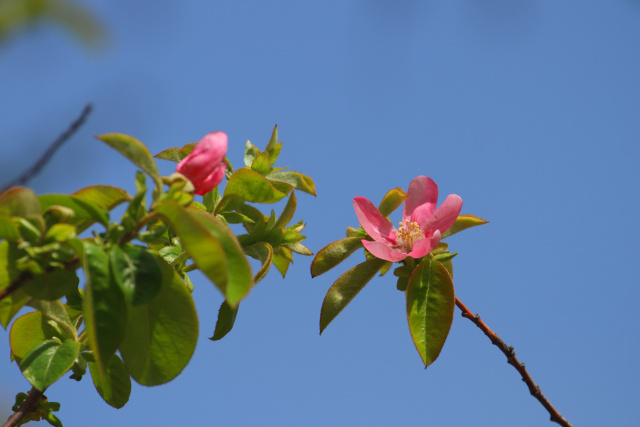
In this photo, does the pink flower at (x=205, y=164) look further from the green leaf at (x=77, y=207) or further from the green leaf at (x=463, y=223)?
the green leaf at (x=463, y=223)

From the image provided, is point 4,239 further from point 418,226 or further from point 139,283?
point 418,226

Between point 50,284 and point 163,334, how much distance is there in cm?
18

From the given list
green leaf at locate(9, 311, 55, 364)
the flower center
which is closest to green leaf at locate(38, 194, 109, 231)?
green leaf at locate(9, 311, 55, 364)

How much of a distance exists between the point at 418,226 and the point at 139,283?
2.46ft

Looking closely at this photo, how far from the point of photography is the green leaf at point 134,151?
2.97ft

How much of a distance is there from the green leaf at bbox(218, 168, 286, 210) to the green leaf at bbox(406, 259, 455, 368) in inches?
13.3

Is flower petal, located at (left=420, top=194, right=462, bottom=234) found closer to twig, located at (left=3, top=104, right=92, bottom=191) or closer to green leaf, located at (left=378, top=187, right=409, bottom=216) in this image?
green leaf, located at (left=378, top=187, right=409, bottom=216)

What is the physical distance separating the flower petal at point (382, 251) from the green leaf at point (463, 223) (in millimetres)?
167

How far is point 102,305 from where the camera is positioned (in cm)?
80

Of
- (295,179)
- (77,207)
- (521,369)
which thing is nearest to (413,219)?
(295,179)

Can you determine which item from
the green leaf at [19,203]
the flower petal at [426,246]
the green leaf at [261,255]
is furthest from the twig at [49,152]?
the flower petal at [426,246]

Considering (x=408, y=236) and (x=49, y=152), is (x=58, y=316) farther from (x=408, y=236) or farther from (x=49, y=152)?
(x=408, y=236)

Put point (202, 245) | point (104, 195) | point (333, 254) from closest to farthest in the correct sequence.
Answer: point (202, 245) → point (104, 195) → point (333, 254)

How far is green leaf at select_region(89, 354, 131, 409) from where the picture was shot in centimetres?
108
